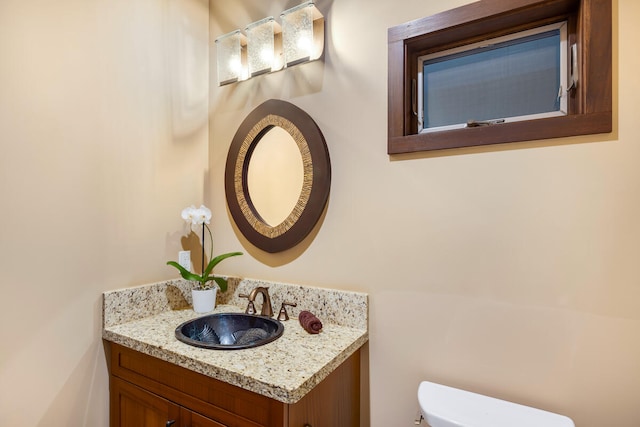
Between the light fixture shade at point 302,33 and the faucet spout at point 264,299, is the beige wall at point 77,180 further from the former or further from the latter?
the light fixture shade at point 302,33

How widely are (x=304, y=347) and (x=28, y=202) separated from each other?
3.66 feet

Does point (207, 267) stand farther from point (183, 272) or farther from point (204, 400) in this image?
point (204, 400)

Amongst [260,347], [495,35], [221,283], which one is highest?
[495,35]

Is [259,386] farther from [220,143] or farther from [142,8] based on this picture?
[142,8]

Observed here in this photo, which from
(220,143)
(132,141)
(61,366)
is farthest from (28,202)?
(220,143)

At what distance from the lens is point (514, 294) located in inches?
42.1

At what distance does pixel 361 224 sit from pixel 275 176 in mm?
525

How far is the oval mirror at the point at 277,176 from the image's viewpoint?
1441 millimetres

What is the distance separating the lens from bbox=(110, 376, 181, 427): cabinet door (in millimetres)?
1155

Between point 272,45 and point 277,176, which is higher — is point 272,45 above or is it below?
above

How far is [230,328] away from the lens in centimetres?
151

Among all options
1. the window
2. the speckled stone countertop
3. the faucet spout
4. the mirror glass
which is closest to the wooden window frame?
the window

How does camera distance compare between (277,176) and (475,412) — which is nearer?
(475,412)

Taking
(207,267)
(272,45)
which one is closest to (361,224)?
(207,267)
